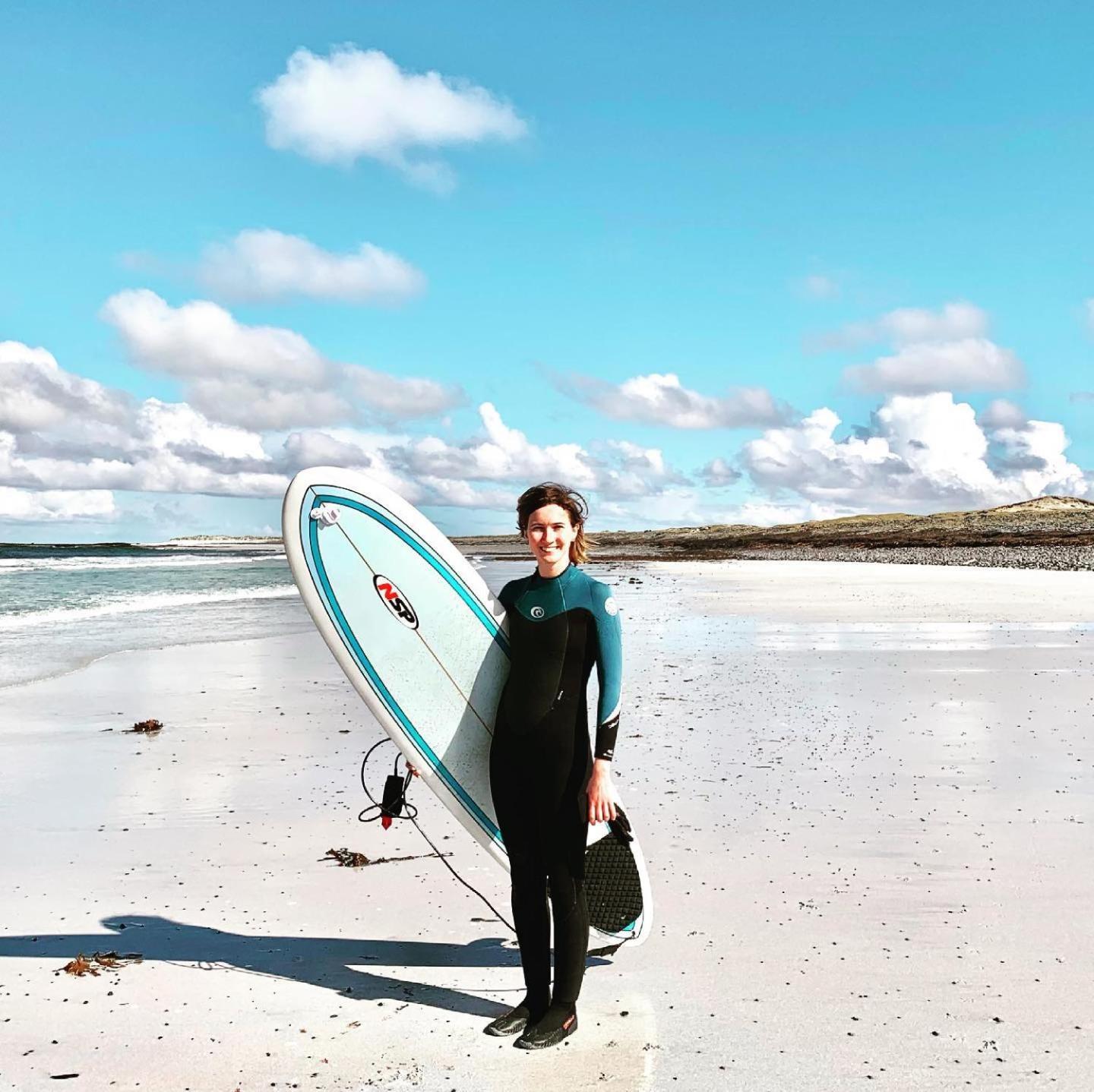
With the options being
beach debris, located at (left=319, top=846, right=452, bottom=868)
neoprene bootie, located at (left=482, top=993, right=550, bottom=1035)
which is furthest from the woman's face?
beach debris, located at (left=319, top=846, right=452, bottom=868)

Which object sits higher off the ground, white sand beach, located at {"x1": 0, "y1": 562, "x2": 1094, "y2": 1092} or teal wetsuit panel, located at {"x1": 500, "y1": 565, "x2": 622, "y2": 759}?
teal wetsuit panel, located at {"x1": 500, "y1": 565, "x2": 622, "y2": 759}

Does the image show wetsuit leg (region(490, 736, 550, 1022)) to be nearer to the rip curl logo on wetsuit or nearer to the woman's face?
the woman's face

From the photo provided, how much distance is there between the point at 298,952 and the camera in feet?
12.7

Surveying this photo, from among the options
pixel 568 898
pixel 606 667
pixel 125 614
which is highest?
pixel 606 667

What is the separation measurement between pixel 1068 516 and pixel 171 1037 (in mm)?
90734

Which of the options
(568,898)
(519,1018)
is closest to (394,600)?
(568,898)

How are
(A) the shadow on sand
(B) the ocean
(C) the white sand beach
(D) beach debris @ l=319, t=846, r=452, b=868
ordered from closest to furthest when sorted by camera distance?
(C) the white sand beach
(A) the shadow on sand
(D) beach debris @ l=319, t=846, r=452, b=868
(B) the ocean

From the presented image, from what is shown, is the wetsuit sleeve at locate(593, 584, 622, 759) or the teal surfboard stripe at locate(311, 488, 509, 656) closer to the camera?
the wetsuit sleeve at locate(593, 584, 622, 759)

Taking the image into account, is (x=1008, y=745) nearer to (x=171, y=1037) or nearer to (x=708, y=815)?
(x=708, y=815)

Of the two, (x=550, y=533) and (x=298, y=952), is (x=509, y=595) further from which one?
(x=298, y=952)

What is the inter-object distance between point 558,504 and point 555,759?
2.65 feet

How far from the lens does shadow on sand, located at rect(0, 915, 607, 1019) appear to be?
3.58 m

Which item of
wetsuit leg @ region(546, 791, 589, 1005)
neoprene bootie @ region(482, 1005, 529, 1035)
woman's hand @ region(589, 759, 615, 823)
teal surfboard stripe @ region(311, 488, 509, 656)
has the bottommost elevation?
neoprene bootie @ region(482, 1005, 529, 1035)

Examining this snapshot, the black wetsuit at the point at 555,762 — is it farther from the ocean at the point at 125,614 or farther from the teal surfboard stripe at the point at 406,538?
the ocean at the point at 125,614
